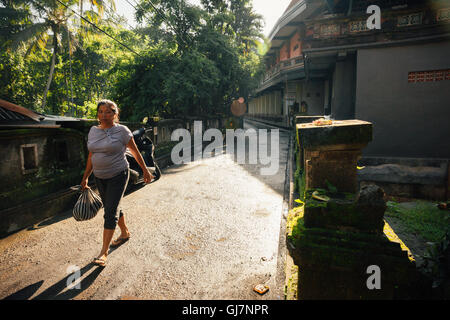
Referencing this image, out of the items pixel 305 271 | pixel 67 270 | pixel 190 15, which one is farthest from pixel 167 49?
pixel 305 271

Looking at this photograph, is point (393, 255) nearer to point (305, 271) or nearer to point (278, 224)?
point (305, 271)

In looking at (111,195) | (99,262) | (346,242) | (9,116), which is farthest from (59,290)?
(9,116)

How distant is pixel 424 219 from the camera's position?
4848 mm

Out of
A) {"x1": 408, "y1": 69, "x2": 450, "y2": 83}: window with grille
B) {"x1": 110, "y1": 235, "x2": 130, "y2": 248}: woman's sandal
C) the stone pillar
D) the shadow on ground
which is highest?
{"x1": 408, "y1": 69, "x2": 450, "y2": 83}: window with grille

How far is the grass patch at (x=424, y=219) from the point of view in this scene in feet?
13.9

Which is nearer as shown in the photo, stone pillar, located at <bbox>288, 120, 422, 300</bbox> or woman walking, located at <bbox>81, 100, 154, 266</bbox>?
stone pillar, located at <bbox>288, 120, 422, 300</bbox>

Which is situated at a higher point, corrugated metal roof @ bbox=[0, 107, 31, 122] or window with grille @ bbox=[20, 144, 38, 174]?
corrugated metal roof @ bbox=[0, 107, 31, 122]

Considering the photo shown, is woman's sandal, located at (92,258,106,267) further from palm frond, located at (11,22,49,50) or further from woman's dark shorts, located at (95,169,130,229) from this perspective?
palm frond, located at (11,22,49,50)

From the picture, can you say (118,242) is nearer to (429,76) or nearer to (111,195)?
(111,195)

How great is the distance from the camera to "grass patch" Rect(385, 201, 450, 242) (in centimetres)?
423

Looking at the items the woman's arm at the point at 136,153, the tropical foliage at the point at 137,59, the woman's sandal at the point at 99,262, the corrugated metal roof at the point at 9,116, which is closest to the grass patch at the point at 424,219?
the woman's arm at the point at 136,153

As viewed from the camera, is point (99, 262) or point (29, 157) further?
point (29, 157)

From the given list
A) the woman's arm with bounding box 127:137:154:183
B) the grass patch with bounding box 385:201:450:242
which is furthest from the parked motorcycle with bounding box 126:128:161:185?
the grass patch with bounding box 385:201:450:242
